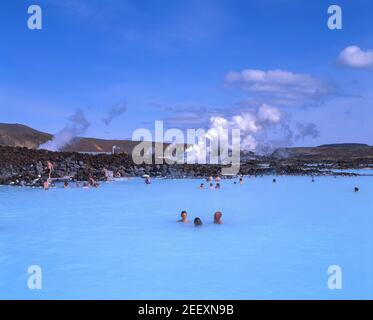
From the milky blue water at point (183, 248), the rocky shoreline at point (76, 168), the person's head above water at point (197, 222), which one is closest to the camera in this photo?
the milky blue water at point (183, 248)

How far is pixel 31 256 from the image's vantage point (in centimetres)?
980

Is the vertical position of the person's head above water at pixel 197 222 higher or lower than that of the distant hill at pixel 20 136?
lower

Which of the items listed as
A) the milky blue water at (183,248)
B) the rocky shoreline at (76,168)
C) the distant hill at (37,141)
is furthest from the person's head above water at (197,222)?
the distant hill at (37,141)

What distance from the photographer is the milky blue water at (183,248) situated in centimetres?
775

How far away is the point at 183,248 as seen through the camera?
10.4 metres

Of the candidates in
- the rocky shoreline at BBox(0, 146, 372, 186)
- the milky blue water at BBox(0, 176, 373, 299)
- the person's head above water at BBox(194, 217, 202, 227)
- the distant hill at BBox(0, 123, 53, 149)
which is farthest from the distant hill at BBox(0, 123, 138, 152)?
the person's head above water at BBox(194, 217, 202, 227)

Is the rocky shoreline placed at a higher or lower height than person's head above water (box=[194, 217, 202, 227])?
higher

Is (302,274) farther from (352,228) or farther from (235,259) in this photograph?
(352,228)

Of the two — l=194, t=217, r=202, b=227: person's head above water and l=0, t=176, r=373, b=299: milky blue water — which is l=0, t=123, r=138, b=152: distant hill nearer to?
l=0, t=176, r=373, b=299: milky blue water

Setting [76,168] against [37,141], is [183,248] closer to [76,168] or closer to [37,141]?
[76,168]

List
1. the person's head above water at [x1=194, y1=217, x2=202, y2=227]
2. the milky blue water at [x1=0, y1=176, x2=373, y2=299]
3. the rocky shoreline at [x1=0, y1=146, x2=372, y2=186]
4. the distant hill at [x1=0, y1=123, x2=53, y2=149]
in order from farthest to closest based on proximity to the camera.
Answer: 1. the distant hill at [x1=0, y1=123, x2=53, y2=149]
2. the rocky shoreline at [x1=0, y1=146, x2=372, y2=186]
3. the person's head above water at [x1=194, y1=217, x2=202, y2=227]
4. the milky blue water at [x1=0, y1=176, x2=373, y2=299]

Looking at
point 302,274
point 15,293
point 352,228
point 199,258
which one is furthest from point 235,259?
point 352,228

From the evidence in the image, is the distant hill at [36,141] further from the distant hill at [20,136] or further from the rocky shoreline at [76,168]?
the rocky shoreline at [76,168]

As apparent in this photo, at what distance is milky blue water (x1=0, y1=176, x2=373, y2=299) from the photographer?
25.4ft
